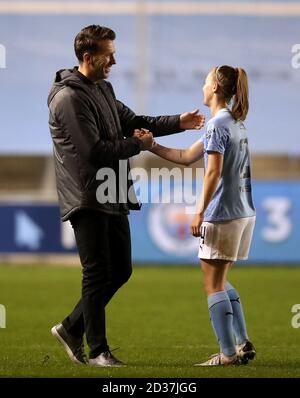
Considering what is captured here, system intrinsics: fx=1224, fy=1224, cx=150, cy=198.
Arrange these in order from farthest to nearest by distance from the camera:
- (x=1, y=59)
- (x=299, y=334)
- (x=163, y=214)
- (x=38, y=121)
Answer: (x=38, y=121) < (x=163, y=214) < (x=1, y=59) < (x=299, y=334)

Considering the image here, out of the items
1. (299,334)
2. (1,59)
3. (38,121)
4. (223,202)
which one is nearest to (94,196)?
(223,202)

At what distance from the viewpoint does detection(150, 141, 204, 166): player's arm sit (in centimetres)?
733

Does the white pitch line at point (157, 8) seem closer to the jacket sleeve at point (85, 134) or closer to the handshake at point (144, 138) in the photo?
the handshake at point (144, 138)

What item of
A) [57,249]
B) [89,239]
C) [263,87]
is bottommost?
[57,249]

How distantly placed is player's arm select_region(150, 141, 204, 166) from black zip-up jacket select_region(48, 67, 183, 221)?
411mm

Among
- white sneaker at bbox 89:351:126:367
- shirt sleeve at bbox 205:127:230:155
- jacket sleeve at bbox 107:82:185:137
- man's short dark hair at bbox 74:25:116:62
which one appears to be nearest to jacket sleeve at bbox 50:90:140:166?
man's short dark hair at bbox 74:25:116:62

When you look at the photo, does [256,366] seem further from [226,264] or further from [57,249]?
[57,249]

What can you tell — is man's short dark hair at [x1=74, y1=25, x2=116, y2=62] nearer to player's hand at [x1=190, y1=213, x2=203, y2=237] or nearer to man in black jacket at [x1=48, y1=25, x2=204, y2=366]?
man in black jacket at [x1=48, y1=25, x2=204, y2=366]

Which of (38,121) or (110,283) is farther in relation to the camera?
(38,121)

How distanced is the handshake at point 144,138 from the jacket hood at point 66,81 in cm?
44

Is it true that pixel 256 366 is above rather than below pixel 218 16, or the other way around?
below

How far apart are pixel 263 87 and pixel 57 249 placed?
3986 mm

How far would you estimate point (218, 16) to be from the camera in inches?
725

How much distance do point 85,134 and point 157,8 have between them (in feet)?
39.1
